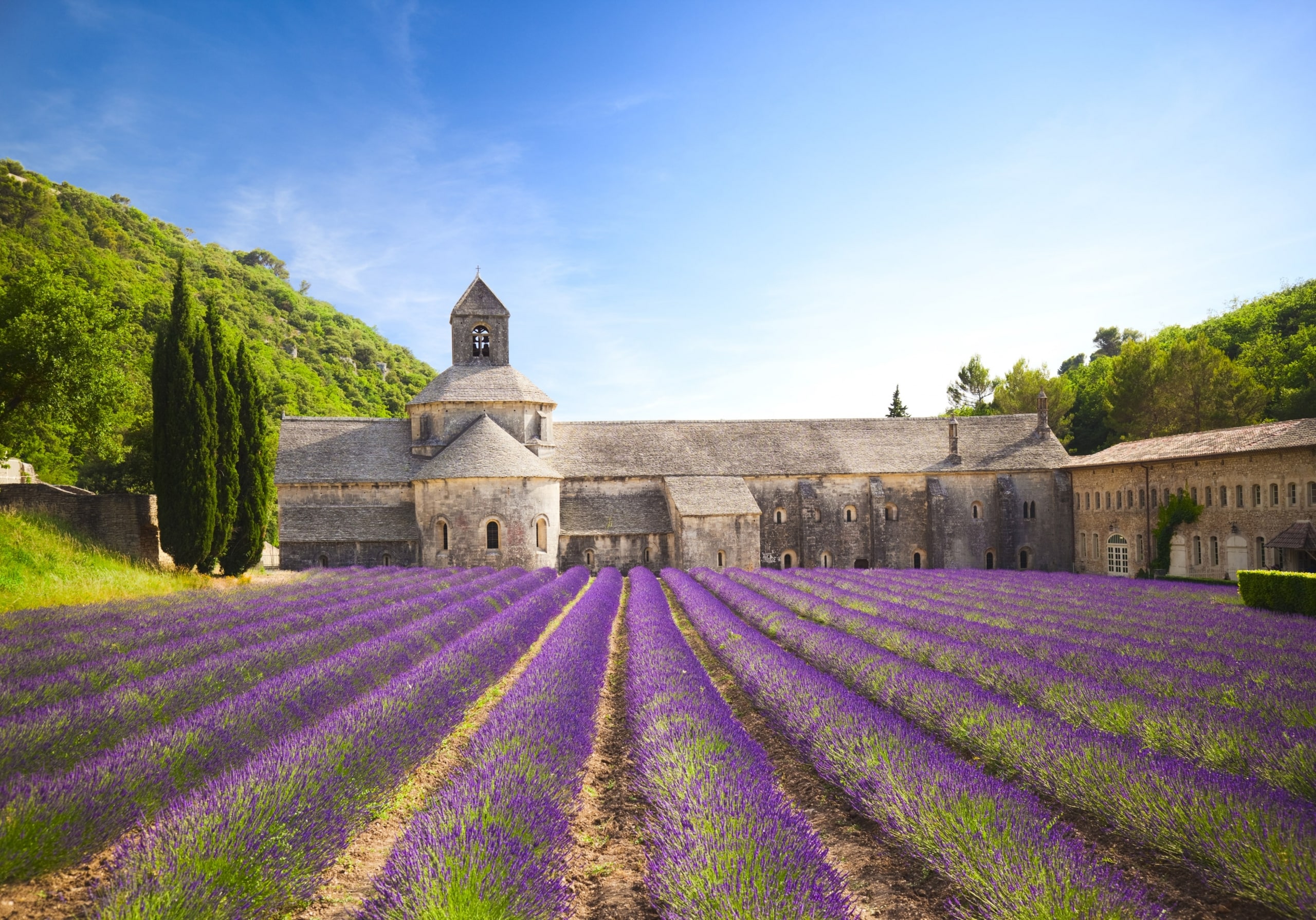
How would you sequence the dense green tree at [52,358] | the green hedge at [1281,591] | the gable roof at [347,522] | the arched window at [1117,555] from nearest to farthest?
the green hedge at [1281,591] → the dense green tree at [52,358] → the gable roof at [347,522] → the arched window at [1117,555]

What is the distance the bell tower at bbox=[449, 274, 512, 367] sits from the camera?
3384 centimetres

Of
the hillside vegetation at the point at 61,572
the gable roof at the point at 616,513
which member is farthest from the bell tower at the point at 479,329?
the hillside vegetation at the point at 61,572

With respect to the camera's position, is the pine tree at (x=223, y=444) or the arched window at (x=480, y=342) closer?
the pine tree at (x=223, y=444)

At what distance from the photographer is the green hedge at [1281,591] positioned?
47.4 feet

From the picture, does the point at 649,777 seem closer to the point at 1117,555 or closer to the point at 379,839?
the point at 379,839

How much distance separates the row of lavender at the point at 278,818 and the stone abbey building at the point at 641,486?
21.1 meters

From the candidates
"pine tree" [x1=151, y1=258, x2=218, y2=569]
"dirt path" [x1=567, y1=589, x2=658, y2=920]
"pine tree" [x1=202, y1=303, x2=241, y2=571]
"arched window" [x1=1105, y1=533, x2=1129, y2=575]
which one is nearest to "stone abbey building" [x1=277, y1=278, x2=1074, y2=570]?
"arched window" [x1=1105, y1=533, x2=1129, y2=575]

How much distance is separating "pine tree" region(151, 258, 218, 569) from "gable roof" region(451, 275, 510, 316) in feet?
Answer: 45.5

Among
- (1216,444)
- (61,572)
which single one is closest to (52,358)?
(61,572)

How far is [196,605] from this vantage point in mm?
13789

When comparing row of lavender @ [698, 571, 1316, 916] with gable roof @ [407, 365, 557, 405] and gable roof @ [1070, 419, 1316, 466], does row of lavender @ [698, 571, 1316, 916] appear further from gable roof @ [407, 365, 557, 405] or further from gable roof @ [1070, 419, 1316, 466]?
gable roof @ [407, 365, 557, 405]

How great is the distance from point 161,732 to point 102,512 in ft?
59.9

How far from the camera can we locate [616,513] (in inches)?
1226

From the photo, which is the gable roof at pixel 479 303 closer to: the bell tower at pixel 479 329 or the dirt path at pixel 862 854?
the bell tower at pixel 479 329
